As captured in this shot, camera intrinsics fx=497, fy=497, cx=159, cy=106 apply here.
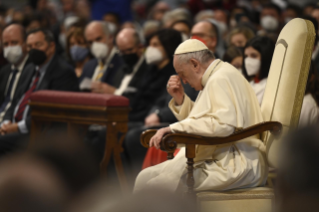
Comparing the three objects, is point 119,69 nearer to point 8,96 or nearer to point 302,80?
point 8,96

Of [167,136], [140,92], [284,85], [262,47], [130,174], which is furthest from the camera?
[140,92]

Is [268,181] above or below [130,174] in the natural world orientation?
above

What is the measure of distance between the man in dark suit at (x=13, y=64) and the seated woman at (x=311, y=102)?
10.4ft

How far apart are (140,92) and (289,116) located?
2555 millimetres

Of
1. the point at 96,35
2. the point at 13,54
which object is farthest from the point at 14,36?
the point at 96,35

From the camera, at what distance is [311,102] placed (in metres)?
3.61

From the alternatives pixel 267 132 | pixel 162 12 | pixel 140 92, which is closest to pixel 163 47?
pixel 140 92

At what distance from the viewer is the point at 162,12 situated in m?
9.84

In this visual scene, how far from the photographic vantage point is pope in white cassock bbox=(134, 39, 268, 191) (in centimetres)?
287

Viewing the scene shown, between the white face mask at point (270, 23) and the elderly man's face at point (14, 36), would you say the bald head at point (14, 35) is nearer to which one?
the elderly man's face at point (14, 36)

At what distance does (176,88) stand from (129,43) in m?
2.54

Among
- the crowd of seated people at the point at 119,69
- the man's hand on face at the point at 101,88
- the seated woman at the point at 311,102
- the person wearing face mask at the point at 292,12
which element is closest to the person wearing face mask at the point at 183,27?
the crowd of seated people at the point at 119,69

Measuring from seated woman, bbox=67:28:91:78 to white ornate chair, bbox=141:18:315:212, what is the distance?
3.57 meters

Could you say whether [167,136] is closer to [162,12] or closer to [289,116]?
[289,116]
